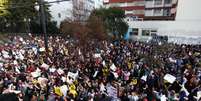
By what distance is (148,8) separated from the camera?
2854 inches

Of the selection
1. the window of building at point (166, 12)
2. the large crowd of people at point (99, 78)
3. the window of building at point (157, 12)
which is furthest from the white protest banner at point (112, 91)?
the window of building at point (157, 12)

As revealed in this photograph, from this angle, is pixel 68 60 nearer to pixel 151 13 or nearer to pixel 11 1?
pixel 11 1

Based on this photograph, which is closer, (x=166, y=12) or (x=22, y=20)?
(x=22, y=20)

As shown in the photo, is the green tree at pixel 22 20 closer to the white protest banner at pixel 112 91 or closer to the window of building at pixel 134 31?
the window of building at pixel 134 31

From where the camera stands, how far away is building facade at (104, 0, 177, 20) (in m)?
68.8

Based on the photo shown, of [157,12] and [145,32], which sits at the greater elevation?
[157,12]

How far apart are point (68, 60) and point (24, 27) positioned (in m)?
32.4

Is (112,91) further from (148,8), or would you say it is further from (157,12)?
(148,8)

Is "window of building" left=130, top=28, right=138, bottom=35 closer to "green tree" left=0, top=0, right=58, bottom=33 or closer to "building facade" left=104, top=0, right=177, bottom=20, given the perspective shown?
"building facade" left=104, top=0, right=177, bottom=20

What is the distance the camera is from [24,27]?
188ft

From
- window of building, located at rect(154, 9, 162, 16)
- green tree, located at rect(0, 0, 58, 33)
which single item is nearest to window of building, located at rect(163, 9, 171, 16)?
window of building, located at rect(154, 9, 162, 16)

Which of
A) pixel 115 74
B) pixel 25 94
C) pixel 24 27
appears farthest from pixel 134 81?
pixel 24 27

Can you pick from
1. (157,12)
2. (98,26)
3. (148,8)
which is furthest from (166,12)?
(98,26)

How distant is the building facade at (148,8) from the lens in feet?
226
